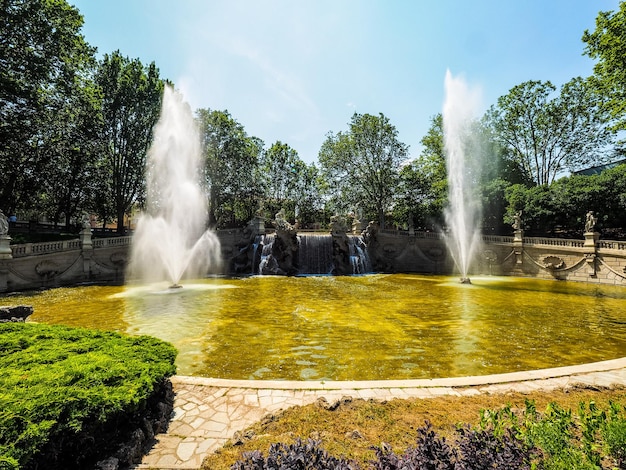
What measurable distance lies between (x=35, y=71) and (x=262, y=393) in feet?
87.6

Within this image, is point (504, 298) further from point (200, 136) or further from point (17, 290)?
point (200, 136)

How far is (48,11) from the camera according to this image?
20.7m

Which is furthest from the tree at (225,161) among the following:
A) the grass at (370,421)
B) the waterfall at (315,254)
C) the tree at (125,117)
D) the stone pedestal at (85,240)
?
the grass at (370,421)

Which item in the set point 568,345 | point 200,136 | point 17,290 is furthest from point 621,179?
point 17,290

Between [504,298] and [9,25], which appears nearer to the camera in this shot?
[504,298]

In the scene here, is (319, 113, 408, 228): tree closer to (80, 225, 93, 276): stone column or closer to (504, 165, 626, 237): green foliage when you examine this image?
(504, 165, 626, 237): green foliage

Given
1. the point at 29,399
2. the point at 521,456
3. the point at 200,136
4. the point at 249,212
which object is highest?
the point at 200,136

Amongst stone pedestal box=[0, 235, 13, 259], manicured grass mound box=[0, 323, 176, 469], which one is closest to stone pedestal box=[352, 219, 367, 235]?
stone pedestal box=[0, 235, 13, 259]

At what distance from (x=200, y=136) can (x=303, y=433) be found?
40.1 meters

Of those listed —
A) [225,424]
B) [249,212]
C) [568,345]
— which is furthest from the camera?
[249,212]

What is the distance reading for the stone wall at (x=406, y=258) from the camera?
1944cm

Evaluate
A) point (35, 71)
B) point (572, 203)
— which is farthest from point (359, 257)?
point (35, 71)

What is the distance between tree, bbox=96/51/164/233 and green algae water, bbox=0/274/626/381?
59.6 ft

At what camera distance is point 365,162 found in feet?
141
